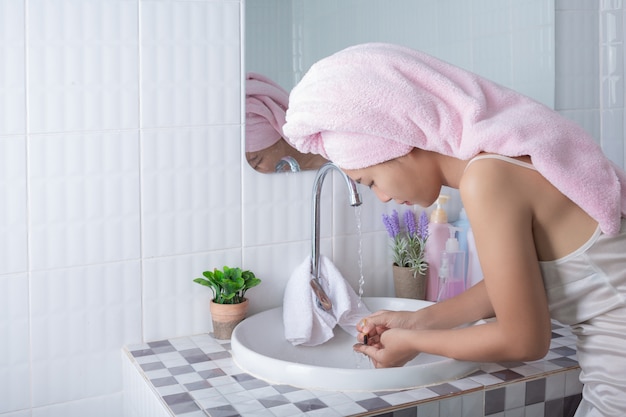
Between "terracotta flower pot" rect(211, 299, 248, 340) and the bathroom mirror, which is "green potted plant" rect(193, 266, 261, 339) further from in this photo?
the bathroom mirror

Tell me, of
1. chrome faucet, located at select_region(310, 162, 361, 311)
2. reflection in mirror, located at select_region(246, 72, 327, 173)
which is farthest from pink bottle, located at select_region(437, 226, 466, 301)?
reflection in mirror, located at select_region(246, 72, 327, 173)

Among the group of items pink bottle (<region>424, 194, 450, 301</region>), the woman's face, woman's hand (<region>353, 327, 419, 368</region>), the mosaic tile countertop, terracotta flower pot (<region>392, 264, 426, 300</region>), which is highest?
the woman's face

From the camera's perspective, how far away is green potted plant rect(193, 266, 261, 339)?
67.0 inches

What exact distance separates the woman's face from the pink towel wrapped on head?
23mm

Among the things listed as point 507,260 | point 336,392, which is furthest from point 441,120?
point 336,392

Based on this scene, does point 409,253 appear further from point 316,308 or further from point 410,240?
point 316,308

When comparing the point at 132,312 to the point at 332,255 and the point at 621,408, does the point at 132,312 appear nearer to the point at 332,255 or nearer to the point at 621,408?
the point at 332,255

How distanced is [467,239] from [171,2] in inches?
36.9

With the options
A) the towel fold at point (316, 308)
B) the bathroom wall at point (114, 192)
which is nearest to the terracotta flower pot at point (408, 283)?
the towel fold at point (316, 308)

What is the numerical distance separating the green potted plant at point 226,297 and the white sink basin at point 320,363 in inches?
1.3

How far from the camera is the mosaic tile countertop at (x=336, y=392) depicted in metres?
1.36

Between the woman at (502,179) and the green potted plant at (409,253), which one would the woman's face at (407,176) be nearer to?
the woman at (502,179)

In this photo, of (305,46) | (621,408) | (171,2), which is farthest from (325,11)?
(621,408)

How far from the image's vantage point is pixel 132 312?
168 cm
